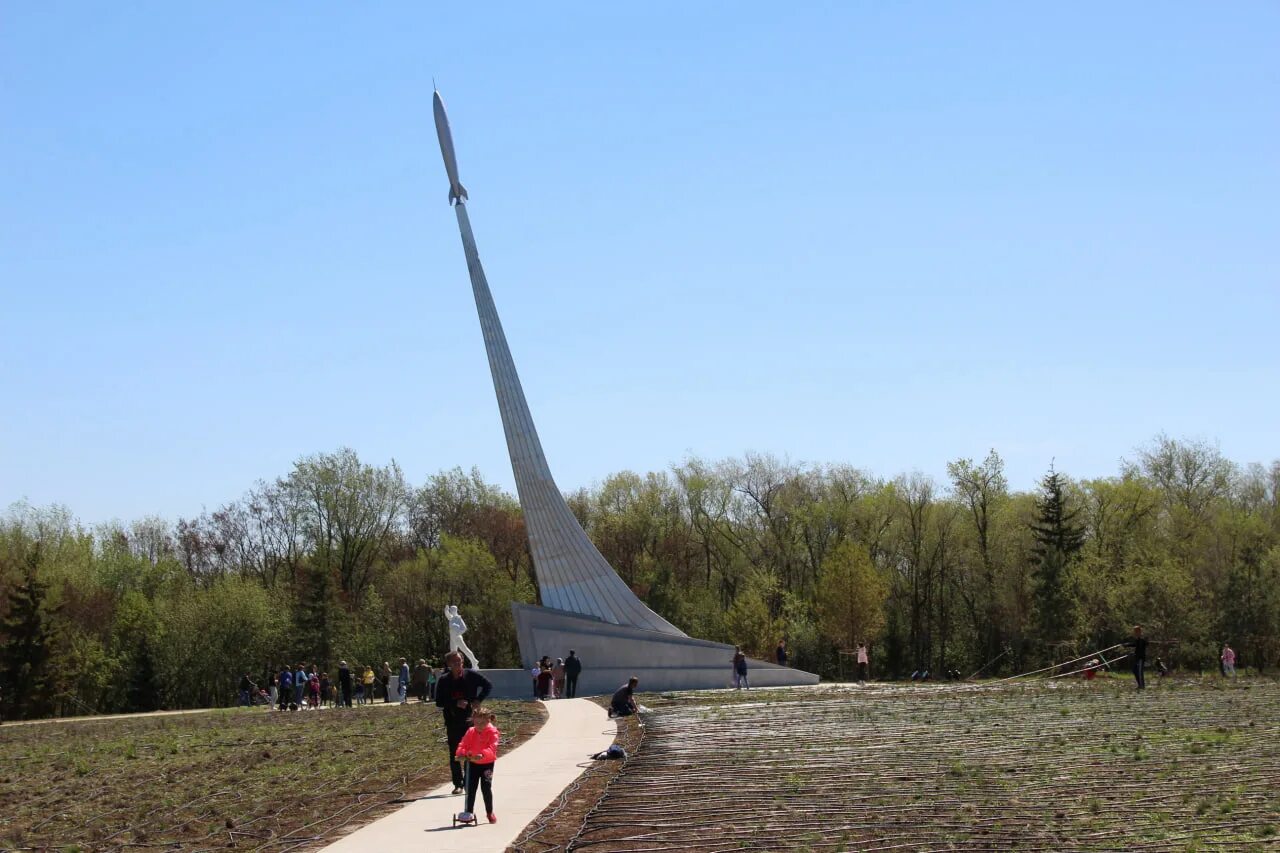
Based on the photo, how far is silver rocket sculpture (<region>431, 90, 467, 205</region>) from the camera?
1176 inches

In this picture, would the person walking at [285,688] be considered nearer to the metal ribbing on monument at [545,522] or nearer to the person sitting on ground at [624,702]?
the metal ribbing on monument at [545,522]

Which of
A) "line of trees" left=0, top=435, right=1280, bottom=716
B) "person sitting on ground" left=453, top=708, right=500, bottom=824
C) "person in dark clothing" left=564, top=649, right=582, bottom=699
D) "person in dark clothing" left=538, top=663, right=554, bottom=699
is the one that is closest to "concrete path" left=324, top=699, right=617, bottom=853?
"person sitting on ground" left=453, top=708, right=500, bottom=824

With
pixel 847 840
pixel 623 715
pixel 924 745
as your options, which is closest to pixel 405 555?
pixel 623 715

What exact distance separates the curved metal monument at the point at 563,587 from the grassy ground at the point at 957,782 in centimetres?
1058

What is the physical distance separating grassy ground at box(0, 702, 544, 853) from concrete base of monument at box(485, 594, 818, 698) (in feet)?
22.7

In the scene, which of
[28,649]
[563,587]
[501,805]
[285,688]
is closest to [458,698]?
[501,805]

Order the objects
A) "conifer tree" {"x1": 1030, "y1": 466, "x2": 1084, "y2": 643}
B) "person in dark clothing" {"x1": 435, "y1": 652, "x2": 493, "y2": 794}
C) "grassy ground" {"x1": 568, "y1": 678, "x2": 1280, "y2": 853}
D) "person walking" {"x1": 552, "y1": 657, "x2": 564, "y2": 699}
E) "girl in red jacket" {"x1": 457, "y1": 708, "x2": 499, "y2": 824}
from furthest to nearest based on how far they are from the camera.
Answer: "conifer tree" {"x1": 1030, "y1": 466, "x2": 1084, "y2": 643} < "person walking" {"x1": 552, "y1": 657, "x2": 564, "y2": 699} < "person in dark clothing" {"x1": 435, "y1": 652, "x2": 493, "y2": 794} < "girl in red jacket" {"x1": 457, "y1": 708, "x2": 499, "y2": 824} < "grassy ground" {"x1": 568, "y1": 678, "x2": 1280, "y2": 853}

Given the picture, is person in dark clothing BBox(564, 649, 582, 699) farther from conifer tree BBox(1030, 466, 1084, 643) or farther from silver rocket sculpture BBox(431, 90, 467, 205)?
conifer tree BBox(1030, 466, 1084, 643)

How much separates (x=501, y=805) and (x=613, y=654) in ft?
58.2

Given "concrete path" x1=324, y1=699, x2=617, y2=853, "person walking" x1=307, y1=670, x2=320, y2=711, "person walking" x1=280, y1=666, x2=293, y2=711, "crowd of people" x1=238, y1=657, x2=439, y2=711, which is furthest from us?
"person walking" x1=280, y1=666, x2=293, y2=711

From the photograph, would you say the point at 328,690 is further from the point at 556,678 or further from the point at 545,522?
the point at 556,678

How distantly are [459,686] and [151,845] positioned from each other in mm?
2363

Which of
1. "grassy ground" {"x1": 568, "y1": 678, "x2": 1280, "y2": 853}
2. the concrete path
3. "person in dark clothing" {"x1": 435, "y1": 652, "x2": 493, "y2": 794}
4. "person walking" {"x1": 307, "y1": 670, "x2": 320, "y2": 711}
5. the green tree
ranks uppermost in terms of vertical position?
the green tree

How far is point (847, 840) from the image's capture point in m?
7.38
